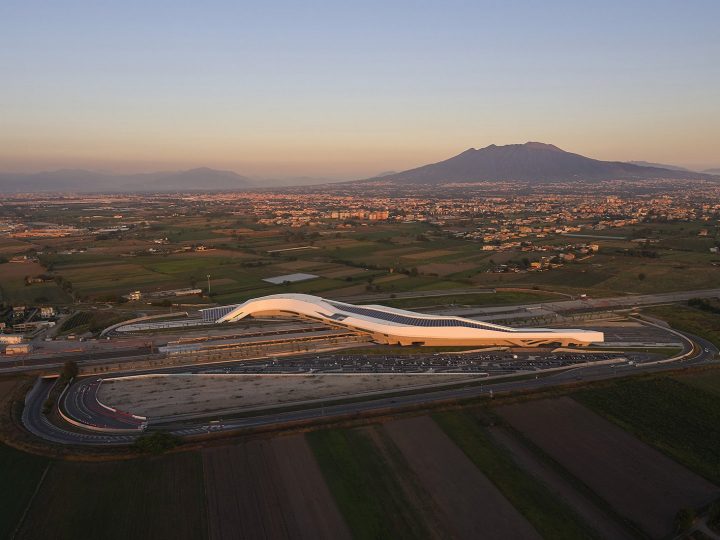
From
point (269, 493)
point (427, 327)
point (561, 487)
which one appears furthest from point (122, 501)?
point (427, 327)

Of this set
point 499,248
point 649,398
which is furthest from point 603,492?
point 499,248

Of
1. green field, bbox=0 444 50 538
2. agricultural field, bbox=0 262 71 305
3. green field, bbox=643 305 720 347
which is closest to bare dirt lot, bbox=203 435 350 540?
green field, bbox=0 444 50 538

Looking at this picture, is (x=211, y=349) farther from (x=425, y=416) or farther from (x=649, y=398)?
(x=649, y=398)

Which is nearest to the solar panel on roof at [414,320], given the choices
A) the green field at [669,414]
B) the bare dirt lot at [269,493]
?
the green field at [669,414]

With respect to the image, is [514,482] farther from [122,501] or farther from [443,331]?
[443,331]

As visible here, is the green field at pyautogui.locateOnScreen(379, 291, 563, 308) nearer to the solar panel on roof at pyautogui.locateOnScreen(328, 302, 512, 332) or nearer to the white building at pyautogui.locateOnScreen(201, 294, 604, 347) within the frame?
the solar panel on roof at pyautogui.locateOnScreen(328, 302, 512, 332)

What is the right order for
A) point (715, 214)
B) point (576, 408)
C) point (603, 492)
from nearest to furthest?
point (603, 492), point (576, 408), point (715, 214)
